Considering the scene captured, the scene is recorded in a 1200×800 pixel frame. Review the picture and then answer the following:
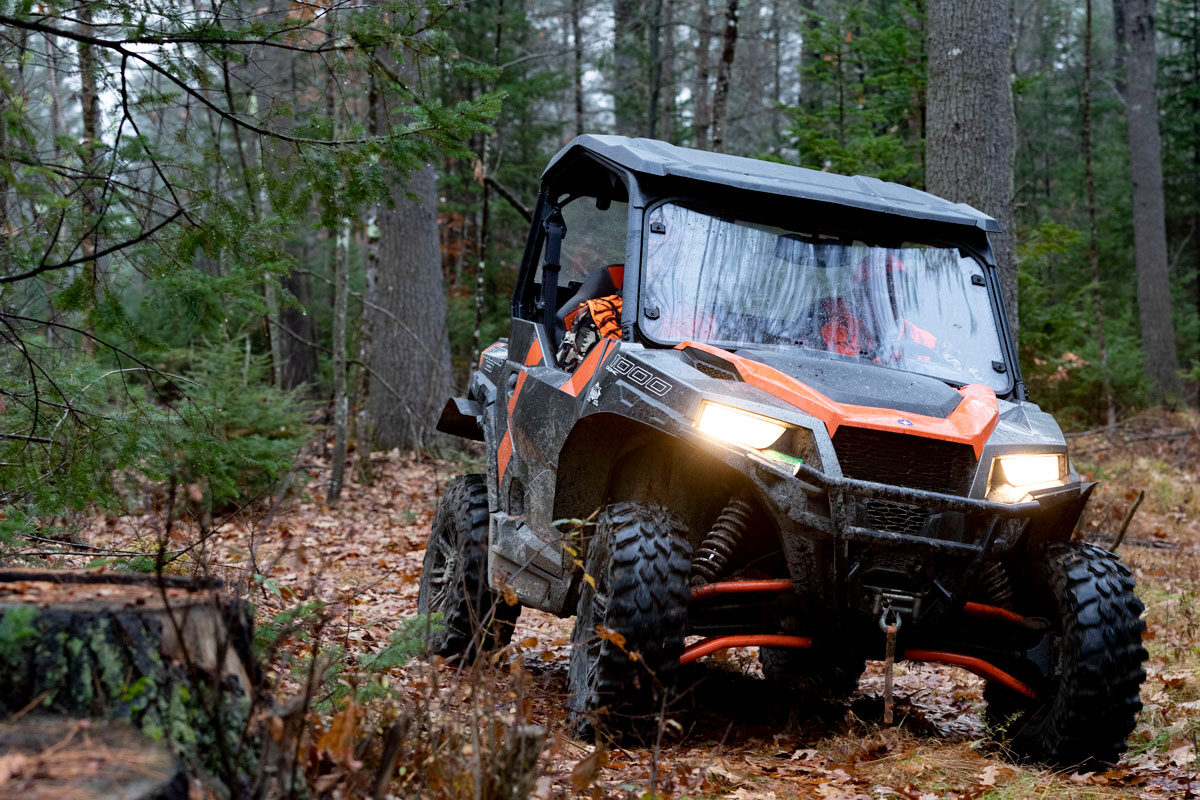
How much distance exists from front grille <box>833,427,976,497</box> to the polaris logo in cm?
69

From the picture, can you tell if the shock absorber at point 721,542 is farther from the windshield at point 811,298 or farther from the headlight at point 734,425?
the windshield at point 811,298

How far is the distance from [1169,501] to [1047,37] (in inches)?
1062

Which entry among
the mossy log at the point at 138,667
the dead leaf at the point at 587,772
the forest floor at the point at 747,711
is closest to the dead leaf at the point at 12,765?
the mossy log at the point at 138,667

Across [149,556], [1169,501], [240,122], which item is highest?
[240,122]

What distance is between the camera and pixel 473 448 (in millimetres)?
14031

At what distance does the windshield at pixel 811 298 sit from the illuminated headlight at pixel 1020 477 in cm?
76

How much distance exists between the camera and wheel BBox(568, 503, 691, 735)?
411 centimetres

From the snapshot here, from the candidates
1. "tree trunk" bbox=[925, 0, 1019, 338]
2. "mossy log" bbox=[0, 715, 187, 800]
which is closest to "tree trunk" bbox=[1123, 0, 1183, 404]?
"tree trunk" bbox=[925, 0, 1019, 338]

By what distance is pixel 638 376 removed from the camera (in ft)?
14.4

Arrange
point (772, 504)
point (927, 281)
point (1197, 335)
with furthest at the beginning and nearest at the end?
point (1197, 335), point (927, 281), point (772, 504)

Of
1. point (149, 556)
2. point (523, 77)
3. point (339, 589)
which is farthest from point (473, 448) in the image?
point (149, 556)

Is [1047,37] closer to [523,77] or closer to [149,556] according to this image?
[523,77]

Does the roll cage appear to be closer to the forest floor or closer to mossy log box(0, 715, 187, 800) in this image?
the forest floor

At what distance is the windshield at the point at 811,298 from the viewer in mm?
4867
